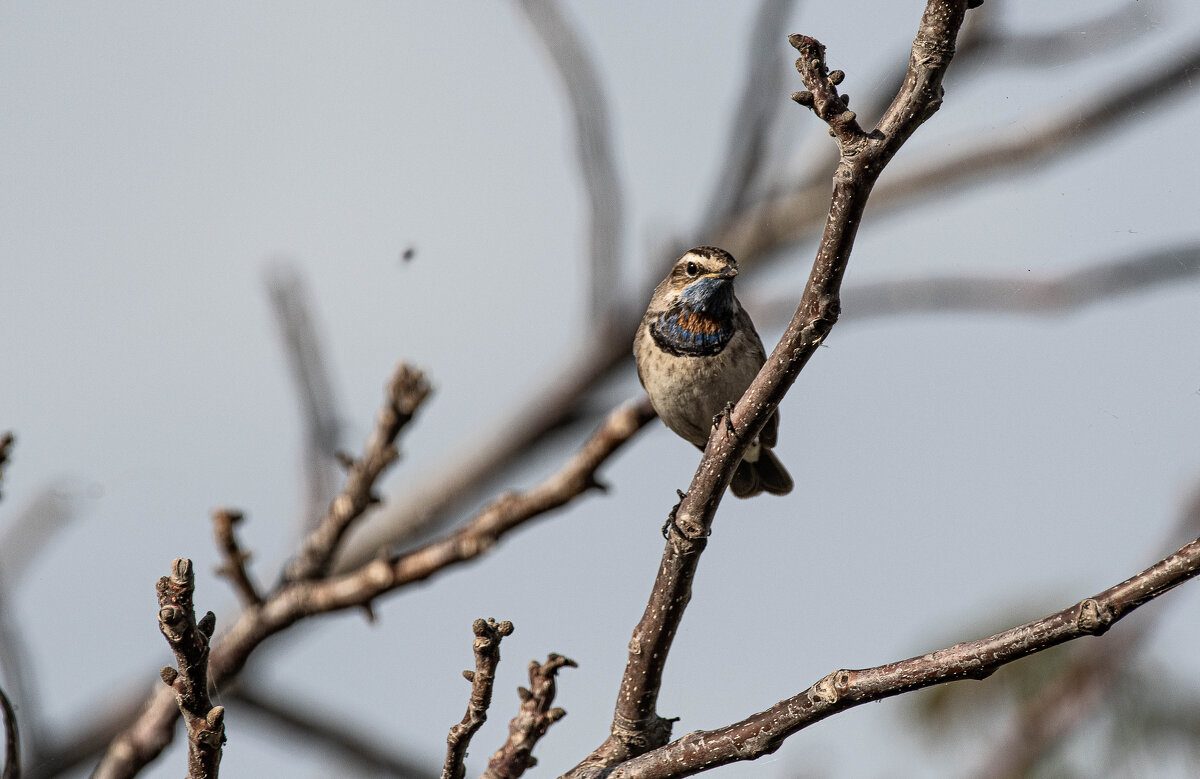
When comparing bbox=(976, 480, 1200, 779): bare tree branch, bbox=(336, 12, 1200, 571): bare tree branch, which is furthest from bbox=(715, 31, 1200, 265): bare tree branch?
bbox=(976, 480, 1200, 779): bare tree branch

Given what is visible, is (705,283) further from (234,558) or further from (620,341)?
(234,558)

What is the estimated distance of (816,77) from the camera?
302 cm

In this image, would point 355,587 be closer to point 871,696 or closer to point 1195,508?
point 871,696

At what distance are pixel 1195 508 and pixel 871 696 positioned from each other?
82.0 inches

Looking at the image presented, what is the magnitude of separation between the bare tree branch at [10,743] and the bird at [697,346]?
9.86 feet

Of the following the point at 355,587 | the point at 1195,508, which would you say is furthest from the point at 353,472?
the point at 1195,508

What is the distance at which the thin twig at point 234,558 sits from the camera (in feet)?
16.6

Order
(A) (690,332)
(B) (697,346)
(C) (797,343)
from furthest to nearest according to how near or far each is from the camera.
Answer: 1. (A) (690,332)
2. (B) (697,346)
3. (C) (797,343)

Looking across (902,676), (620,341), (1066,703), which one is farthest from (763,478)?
(902,676)

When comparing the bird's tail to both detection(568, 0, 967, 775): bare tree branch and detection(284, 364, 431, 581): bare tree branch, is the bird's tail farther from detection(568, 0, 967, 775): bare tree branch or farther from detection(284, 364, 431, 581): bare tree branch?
detection(568, 0, 967, 775): bare tree branch

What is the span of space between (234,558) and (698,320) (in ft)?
8.54

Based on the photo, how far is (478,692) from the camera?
133 inches

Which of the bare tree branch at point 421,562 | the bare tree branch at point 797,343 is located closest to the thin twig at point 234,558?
the bare tree branch at point 421,562

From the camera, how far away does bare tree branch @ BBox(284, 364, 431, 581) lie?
509 centimetres
